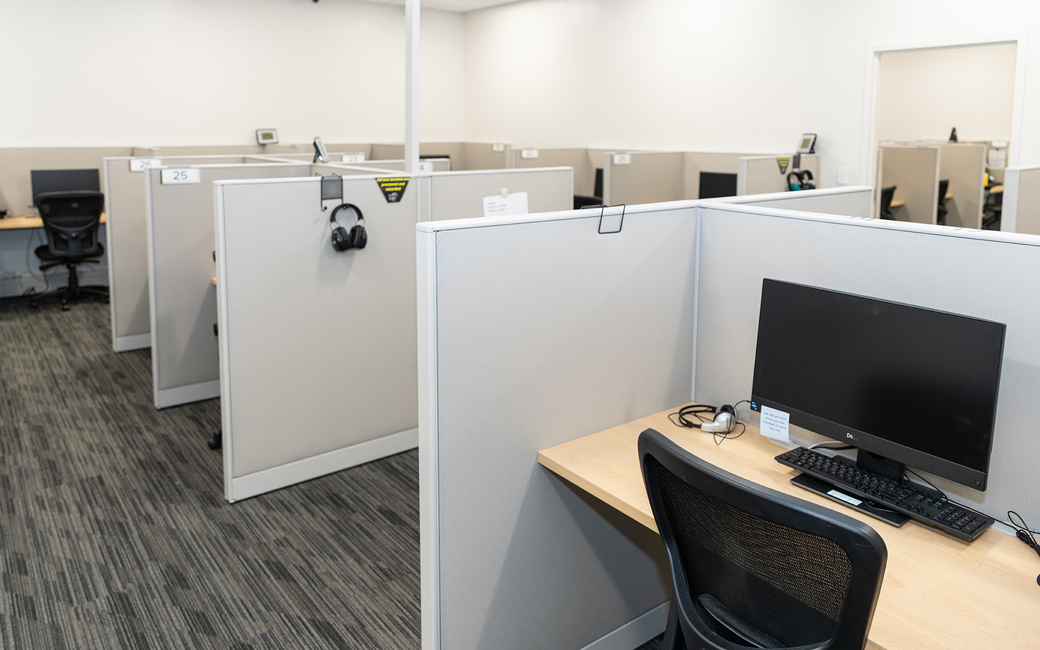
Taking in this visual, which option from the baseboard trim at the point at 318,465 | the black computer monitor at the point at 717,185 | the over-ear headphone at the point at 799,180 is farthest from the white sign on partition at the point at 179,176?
the over-ear headphone at the point at 799,180

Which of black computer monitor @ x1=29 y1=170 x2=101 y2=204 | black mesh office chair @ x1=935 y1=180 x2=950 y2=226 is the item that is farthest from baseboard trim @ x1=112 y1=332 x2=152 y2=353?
black mesh office chair @ x1=935 y1=180 x2=950 y2=226

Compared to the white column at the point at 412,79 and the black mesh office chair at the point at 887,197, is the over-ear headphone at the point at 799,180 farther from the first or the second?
the white column at the point at 412,79

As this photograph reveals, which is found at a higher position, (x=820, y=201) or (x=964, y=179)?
(x=964, y=179)

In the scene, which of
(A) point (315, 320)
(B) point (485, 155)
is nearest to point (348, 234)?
(A) point (315, 320)

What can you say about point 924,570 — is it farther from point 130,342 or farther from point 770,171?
point 130,342

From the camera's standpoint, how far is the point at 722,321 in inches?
76.7

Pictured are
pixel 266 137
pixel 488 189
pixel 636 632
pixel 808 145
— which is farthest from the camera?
pixel 266 137

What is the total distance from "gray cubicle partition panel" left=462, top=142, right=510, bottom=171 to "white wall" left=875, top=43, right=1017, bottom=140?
3552mm

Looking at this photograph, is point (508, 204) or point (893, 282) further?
point (508, 204)

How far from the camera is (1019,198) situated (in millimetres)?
2877

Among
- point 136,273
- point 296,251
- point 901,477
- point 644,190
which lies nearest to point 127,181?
point 136,273

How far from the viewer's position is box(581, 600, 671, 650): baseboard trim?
79.2 inches

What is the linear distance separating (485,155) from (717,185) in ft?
8.98

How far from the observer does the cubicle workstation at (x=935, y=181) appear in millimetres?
5414
